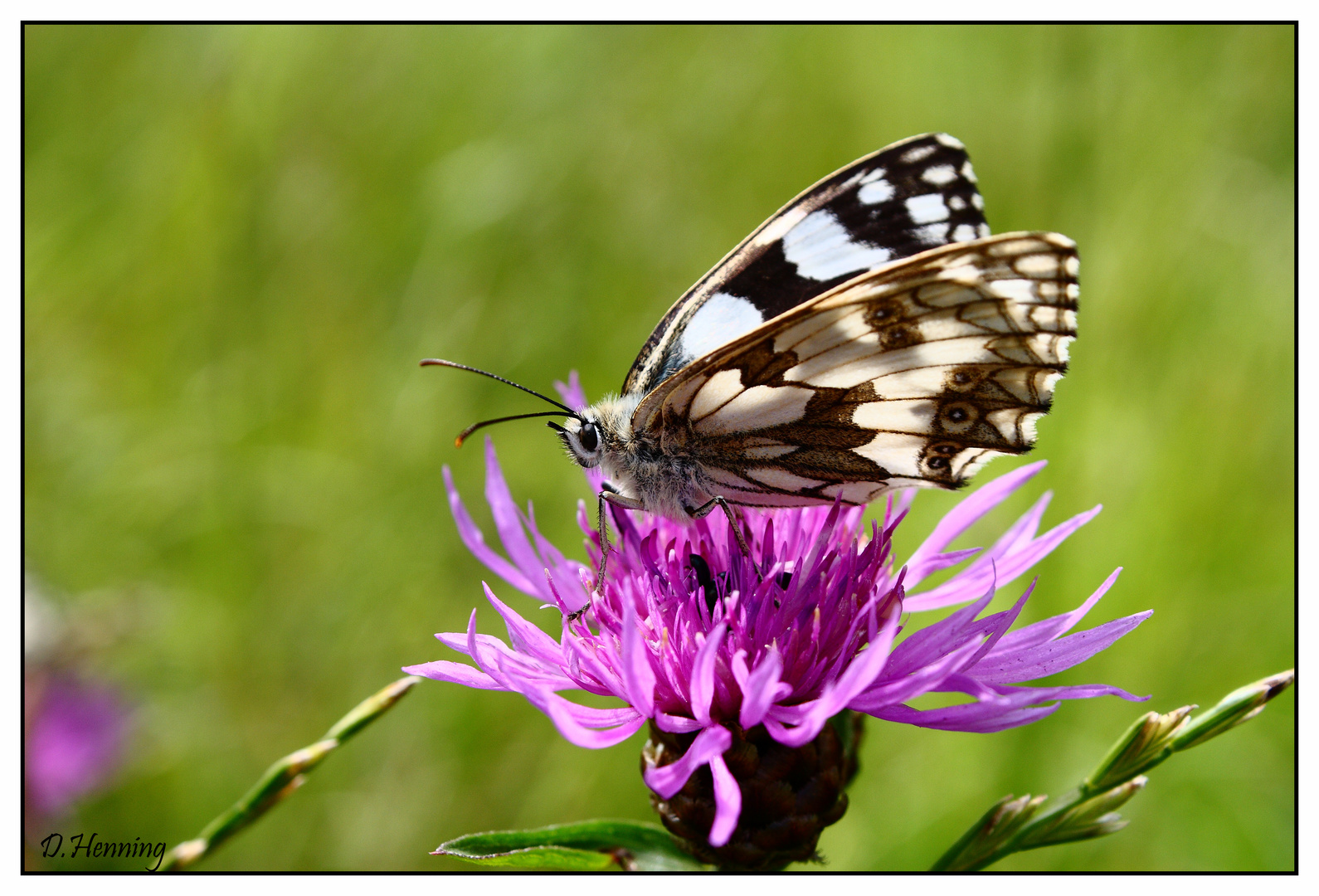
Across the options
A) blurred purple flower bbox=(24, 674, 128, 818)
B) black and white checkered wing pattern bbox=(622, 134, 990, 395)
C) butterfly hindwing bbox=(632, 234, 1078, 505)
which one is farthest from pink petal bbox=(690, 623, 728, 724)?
blurred purple flower bbox=(24, 674, 128, 818)

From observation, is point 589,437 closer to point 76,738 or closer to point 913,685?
point 913,685

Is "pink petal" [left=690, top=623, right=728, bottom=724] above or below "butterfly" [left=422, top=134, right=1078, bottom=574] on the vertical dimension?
below

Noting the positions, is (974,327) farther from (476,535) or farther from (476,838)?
(476,838)

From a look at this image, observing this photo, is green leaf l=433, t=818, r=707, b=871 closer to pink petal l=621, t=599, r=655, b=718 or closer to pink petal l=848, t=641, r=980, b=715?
pink petal l=621, t=599, r=655, b=718

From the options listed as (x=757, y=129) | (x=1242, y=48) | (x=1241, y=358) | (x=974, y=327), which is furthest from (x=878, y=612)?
(x=757, y=129)

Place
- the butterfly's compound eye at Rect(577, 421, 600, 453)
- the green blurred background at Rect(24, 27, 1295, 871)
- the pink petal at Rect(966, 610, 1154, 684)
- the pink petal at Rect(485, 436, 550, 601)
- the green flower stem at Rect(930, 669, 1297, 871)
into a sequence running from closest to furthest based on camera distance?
the green flower stem at Rect(930, 669, 1297, 871), the pink petal at Rect(966, 610, 1154, 684), the butterfly's compound eye at Rect(577, 421, 600, 453), the pink petal at Rect(485, 436, 550, 601), the green blurred background at Rect(24, 27, 1295, 871)

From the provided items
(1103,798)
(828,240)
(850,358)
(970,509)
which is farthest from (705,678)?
(828,240)

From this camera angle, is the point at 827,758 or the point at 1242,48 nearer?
the point at 827,758
